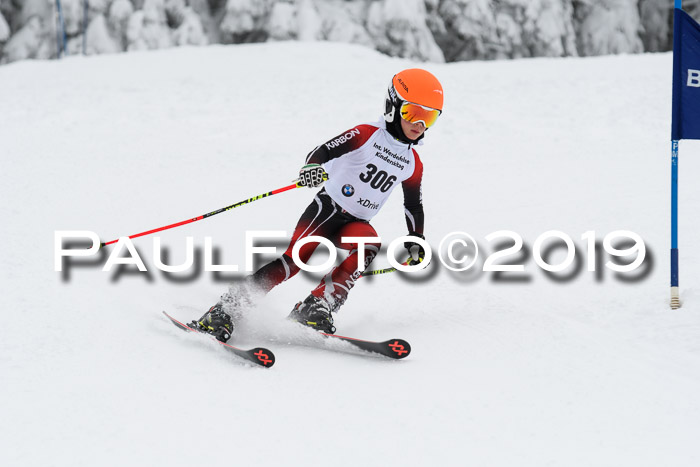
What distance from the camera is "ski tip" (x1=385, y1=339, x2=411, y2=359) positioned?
140 inches

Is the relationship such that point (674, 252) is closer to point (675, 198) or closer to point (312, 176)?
point (675, 198)

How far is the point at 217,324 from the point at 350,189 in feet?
3.72

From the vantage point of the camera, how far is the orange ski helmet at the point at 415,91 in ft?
12.4

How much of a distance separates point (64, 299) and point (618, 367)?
10.7 feet

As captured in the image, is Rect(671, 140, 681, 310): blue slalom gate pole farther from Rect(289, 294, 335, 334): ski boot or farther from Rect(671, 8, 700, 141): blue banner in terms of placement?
Rect(289, 294, 335, 334): ski boot

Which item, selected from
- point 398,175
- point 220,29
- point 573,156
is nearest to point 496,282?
point 398,175

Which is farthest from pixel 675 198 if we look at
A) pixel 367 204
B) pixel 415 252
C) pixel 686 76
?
pixel 367 204

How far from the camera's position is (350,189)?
4.05 m

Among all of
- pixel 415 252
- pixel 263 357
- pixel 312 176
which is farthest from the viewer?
pixel 415 252

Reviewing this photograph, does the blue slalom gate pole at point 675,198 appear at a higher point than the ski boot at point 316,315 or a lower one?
higher

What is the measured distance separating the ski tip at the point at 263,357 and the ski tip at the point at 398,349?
0.64 metres

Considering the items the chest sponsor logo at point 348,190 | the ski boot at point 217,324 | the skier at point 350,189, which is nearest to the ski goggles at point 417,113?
the skier at point 350,189
